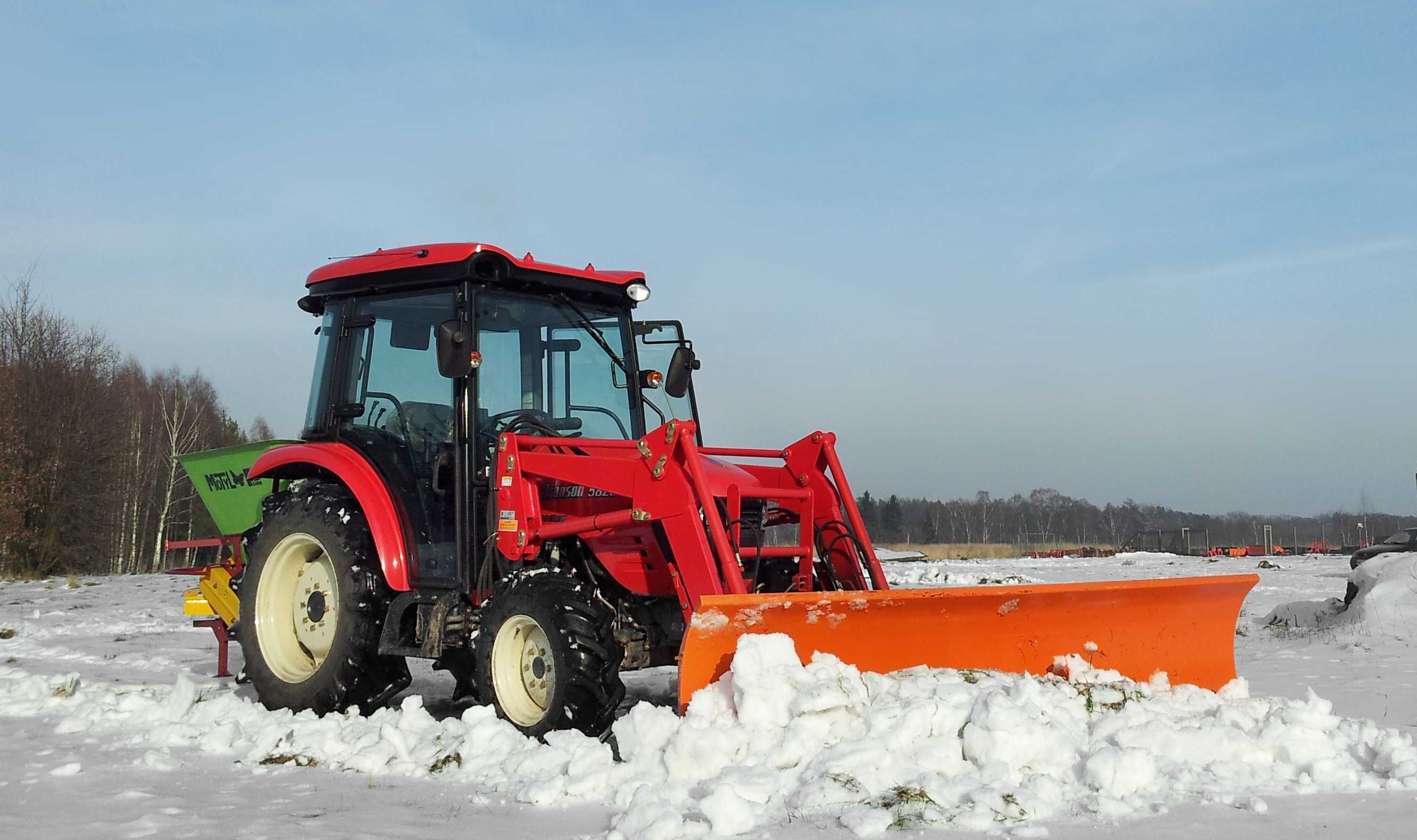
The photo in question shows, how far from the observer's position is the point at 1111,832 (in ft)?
11.1

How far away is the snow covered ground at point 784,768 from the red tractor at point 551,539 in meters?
0.28

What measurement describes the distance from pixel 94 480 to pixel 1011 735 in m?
30.9

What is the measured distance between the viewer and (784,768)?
13.0ft

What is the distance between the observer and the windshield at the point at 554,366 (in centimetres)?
586

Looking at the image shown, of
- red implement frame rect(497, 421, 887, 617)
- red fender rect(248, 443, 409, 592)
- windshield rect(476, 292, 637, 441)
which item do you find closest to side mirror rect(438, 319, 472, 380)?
windshield rect(476, 292, 637, 441)

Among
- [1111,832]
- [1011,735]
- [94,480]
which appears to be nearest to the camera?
[1111,832]

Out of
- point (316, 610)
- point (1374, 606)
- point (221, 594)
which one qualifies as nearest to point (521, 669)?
point (316, 610)

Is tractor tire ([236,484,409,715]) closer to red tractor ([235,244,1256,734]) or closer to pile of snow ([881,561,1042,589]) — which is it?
red tractor ([235,244,1256,734])

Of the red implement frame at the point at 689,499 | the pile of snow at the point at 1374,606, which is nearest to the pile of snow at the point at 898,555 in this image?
the pile of snow at the point at 1374,606

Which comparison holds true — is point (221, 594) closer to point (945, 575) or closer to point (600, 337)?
point (600, 337)

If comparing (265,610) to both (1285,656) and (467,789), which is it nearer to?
(467,789)

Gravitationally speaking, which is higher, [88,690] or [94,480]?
[94,480]

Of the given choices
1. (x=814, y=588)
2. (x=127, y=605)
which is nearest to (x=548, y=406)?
(x=814, y=588)

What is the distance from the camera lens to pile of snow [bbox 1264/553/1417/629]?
8.91 meters
